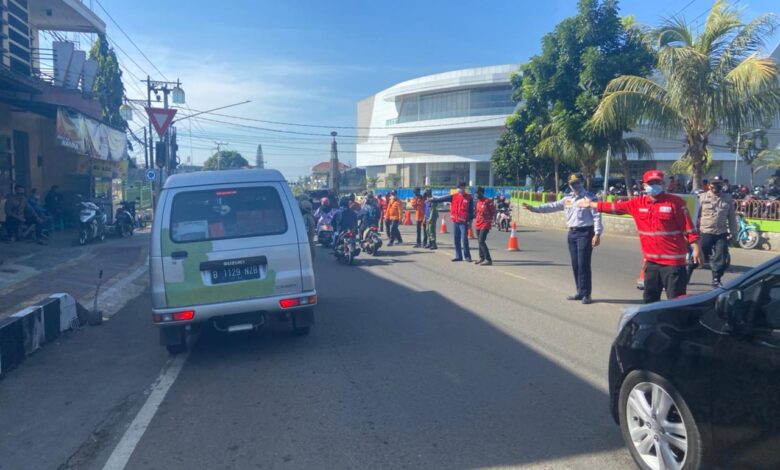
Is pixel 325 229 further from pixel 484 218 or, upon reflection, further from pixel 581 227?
pixel 581 227

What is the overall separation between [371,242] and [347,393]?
452 inches

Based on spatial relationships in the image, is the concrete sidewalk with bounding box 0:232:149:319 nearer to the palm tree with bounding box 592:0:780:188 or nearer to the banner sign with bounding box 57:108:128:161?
the banner sign with bounding box 57:108:128:161

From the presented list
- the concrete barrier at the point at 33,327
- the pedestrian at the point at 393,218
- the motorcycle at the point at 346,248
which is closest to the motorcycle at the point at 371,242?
the motorcycle at the point at 346,248

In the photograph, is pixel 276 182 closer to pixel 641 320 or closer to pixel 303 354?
pixel 303 354

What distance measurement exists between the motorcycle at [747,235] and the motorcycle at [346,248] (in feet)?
33.9

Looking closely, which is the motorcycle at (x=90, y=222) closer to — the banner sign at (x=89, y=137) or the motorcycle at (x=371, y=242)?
the banner sign at (x=89, y=137)

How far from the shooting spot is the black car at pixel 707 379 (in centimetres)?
310

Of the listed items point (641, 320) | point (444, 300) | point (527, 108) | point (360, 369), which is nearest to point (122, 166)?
point (527, 108)

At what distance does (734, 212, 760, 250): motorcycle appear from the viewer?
16.8 meters

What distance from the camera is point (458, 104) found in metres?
66.0

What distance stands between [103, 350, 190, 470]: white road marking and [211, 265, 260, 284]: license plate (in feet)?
3.38

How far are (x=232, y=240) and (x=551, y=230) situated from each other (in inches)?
843

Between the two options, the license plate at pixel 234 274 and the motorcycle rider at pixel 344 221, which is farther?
the motorcycle rider at pixel 344 221

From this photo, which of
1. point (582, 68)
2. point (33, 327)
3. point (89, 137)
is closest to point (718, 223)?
point (33, 327)
